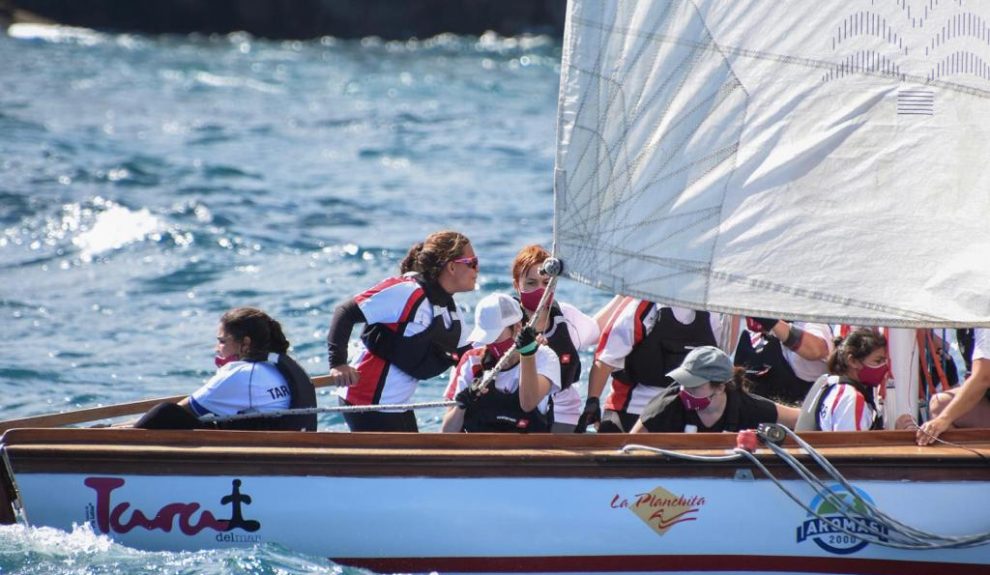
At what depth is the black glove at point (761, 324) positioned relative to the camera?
22.3 feet

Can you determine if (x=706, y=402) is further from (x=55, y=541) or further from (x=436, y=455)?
(x=55, y=541)

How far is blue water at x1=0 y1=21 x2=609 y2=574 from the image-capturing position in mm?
10570

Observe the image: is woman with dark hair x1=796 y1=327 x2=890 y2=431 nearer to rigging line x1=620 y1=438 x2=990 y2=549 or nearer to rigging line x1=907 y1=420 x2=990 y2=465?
rigging line x1=907 y1=420 x2=990 y2=465

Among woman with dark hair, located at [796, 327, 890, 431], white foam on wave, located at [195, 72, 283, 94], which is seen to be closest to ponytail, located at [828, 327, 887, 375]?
woman with dark hair, located at [796, 327, 890, 431]

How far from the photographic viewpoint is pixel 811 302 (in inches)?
211

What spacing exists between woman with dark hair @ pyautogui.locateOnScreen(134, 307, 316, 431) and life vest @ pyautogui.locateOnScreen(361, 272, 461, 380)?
1.48 feet

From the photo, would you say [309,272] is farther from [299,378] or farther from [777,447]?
[777,447]

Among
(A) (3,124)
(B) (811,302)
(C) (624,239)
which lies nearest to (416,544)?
(C) (624,239)

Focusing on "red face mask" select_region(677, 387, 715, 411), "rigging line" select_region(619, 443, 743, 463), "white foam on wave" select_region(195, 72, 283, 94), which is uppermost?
"white foam on wave" select_region(195, 72, 283, 94)

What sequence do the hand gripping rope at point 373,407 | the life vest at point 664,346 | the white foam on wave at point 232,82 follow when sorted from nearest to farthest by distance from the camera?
the hand gripping rope at point 373,407 < the life vest at point 664,346 < the white foam on wave at point 232,82

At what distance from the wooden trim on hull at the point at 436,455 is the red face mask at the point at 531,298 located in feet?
2.93

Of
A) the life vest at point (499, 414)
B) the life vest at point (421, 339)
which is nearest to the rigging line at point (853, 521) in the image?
the life vest at point (499, 414)

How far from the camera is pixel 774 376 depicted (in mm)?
7109

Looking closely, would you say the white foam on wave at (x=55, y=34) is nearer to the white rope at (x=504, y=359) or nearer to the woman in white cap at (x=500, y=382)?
the woman in white cap at (x=500, y=382)
